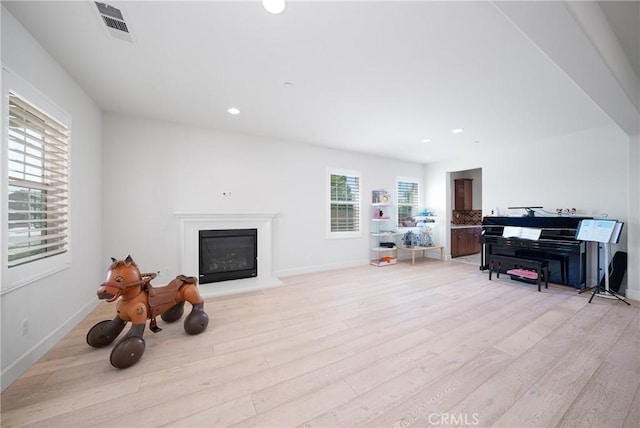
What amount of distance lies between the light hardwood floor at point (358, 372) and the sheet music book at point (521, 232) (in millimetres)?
1346

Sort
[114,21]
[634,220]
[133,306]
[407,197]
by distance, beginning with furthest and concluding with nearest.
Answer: [407,197] → [634,220] → [133,306] → [114,21]

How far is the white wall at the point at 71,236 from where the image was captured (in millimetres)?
1727

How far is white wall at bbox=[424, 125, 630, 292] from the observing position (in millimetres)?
3664

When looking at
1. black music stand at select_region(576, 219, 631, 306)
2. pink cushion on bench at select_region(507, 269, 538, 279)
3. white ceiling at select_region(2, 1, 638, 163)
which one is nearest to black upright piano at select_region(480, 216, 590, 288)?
black music stand at select_region(576, 219, 631, 306)

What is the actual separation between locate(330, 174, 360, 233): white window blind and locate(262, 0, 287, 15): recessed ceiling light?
11.9ft

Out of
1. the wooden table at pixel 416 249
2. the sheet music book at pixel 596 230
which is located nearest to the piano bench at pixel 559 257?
the sheet music book at pixel 596 230

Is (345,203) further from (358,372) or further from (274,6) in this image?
(274,6)

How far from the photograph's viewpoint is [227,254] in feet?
13.0

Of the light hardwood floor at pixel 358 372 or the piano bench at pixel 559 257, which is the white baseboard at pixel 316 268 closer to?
the light hardwood floor at pixel 358 372

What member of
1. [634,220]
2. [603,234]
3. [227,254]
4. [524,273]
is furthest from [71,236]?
[634,220]

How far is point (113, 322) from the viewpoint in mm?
2223

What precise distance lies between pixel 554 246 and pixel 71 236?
6537 millimetres

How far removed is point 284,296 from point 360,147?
131 inches

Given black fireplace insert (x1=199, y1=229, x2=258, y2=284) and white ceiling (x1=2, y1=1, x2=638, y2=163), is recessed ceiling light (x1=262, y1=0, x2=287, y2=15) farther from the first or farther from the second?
black fireplace insert (x1=199, y1=229, x2=258, y2=284)
